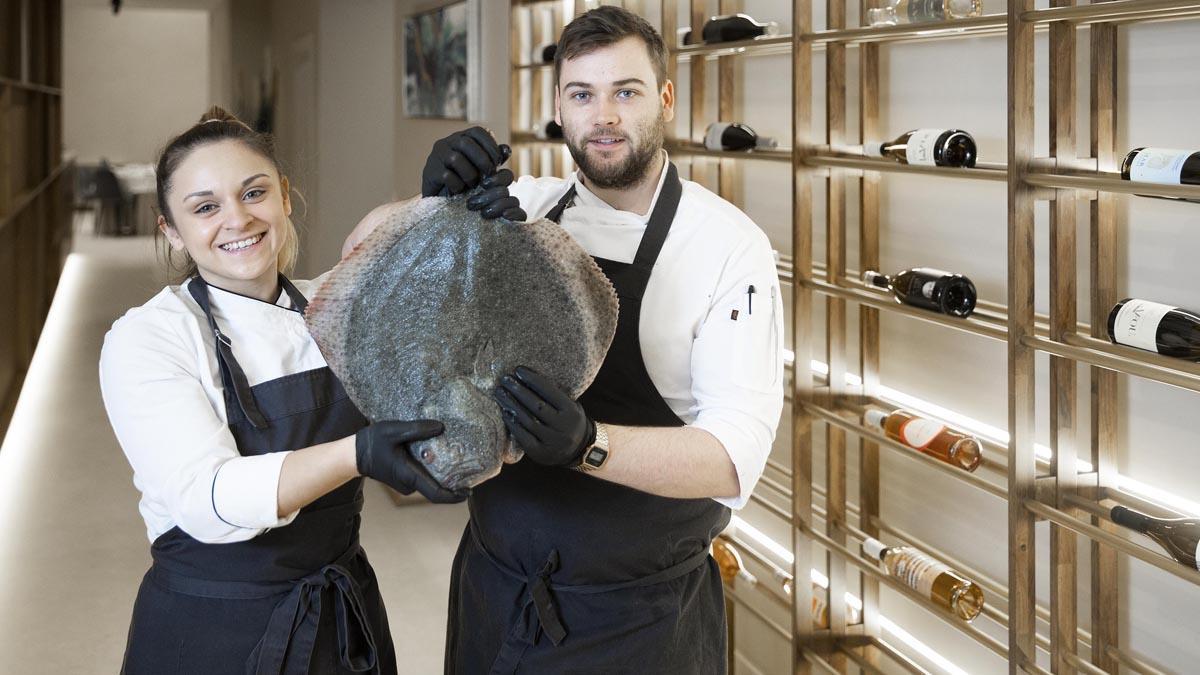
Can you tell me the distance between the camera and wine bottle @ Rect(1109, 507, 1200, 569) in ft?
5.55

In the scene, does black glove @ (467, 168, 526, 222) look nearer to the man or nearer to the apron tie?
the man

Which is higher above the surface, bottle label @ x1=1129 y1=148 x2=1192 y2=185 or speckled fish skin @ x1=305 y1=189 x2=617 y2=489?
bottle label @ x1=1129 y1=148 x2=1192 y2=185

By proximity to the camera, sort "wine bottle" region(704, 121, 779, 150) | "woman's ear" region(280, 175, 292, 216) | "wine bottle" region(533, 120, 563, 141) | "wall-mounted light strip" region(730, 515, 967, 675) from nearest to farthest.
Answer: "woman's ear" region(280, 175, 292, 216), "wall-mounted light strip" region(730, 515, 967, 675), "wine bottle" region(704, 121, 779, 150), "wine bottle" region(533, 120, 563, 141)

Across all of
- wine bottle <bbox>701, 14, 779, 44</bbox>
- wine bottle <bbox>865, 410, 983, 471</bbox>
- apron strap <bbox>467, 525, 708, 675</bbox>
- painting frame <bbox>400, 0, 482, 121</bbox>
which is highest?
painting frame <bbox>400, 0, 482, 121</bbox>

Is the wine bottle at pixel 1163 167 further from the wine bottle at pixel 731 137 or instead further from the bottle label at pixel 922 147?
the wine bottle at pixel 731 137

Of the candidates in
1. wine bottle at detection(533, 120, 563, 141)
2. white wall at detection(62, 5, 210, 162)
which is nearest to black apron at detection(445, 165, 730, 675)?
wine bottle at detection(533, 120, 563, 141)

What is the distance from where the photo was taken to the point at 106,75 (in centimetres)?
1325

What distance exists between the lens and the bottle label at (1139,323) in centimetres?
170

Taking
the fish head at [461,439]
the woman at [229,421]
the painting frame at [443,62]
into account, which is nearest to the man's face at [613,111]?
the woman at [229,421]

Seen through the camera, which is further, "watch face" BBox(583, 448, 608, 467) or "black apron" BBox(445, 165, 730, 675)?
"black apron" BBox(445, 165, 730, 675)

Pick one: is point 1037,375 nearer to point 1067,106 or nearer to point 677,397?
point 1067,106

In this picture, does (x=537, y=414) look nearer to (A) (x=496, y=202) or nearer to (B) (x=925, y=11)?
(A) (x=496, y=202)

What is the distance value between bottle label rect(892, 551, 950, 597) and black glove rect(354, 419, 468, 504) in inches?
56.1

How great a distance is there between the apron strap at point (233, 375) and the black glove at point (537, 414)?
16.1 inches
